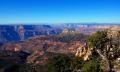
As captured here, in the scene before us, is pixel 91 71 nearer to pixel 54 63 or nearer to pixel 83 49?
pixel 54 63

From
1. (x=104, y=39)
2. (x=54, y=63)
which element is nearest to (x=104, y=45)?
(x=104, y=39)

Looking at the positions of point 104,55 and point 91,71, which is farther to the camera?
point 104,55

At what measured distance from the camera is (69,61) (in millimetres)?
105750

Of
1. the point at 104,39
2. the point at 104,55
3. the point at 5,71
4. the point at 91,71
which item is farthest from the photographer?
the point at 5,71

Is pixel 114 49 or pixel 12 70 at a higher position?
pixel 114 49

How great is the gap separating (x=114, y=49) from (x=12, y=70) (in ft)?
384

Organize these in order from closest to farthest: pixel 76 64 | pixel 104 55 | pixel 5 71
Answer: pixel 104 55 < pixel 76 64 < pixel 5 71

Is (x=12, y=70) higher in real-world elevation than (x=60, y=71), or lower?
lower

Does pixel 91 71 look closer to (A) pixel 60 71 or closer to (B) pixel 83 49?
(A) pixel 60 71

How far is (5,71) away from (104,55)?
116362mm

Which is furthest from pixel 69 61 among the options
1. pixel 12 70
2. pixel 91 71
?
pixel 12 70

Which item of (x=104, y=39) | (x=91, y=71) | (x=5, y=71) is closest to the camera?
(x=91, y=71)

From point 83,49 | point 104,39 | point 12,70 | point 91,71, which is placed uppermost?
point 104,39

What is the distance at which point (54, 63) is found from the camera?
Answer: 106 metres
